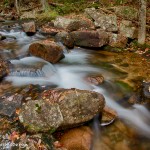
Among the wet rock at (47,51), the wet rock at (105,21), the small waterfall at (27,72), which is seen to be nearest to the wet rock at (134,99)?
the small waterfall at (27,72)

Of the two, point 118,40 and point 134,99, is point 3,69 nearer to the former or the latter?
point 134,99

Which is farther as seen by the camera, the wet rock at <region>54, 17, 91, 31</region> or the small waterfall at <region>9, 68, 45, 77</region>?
the wet rock at <region>54, 17, 91, 31</region>

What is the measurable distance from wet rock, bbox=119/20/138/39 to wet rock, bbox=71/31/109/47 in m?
1.24

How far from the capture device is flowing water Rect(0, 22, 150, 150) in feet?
21.8

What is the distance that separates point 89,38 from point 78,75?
131 inches

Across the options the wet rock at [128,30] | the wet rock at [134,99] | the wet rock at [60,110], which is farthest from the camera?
the wet rock at [128,30]

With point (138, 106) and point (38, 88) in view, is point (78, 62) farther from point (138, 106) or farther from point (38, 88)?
point (138, 106)

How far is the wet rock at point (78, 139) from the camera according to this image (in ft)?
17.8

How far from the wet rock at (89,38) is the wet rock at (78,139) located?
20.8ft

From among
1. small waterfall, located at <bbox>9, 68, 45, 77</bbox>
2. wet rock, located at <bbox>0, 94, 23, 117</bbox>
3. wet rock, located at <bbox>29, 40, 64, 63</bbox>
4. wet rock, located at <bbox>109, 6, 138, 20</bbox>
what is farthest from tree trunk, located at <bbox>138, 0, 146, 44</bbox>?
wet rock, located at <bbox>0, 94, 23, 117</bbox>

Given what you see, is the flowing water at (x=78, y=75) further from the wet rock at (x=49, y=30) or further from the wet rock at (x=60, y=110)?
the wet rock at (x=49, y=30)

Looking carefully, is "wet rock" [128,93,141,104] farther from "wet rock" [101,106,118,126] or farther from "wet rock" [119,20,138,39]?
"wet rock" [119,20,138,39]

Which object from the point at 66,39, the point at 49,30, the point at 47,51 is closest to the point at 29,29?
the point at 49,30

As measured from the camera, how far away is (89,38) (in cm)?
1168
